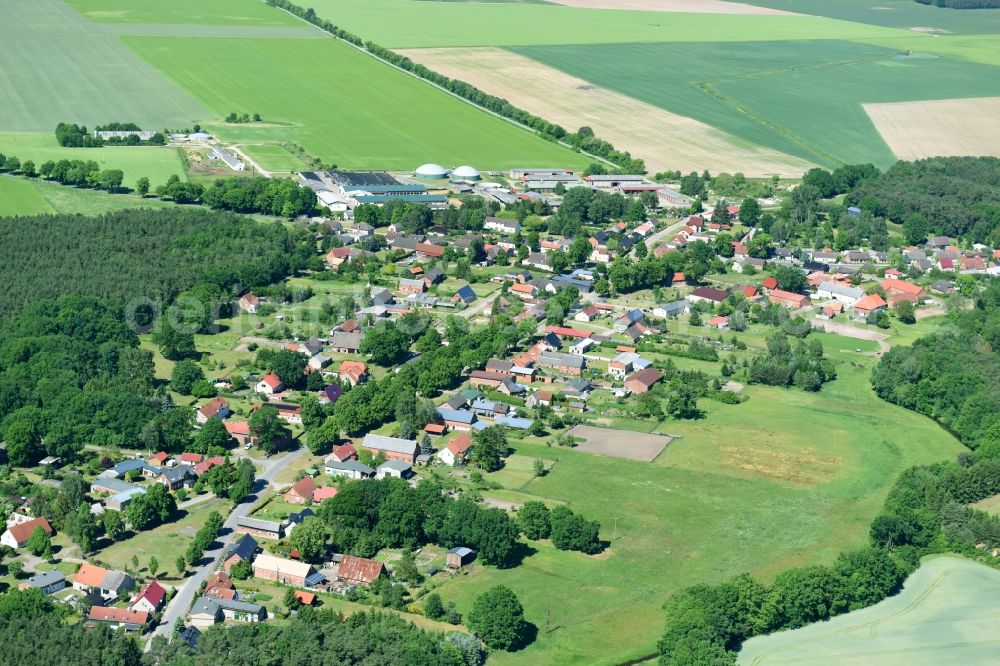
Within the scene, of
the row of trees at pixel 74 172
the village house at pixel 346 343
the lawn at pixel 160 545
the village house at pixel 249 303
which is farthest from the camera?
the row of trees at pixel 74 172

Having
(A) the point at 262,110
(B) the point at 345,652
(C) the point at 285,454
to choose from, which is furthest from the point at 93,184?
(B) the point at 345,652

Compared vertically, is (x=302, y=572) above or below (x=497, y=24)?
below

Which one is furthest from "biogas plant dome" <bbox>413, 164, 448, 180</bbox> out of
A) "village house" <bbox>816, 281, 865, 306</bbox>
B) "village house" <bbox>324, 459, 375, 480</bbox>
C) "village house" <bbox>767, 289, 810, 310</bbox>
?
"village house" <bbox>324, 459, 375, 480</bbox>

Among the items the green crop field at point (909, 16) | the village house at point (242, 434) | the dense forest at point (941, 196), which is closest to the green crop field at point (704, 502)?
the village house at point (242, 434)

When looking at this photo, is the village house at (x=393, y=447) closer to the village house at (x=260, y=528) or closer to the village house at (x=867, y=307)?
the village house at (x=260, y=528)

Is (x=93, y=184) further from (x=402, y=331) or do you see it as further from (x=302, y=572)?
(x=302, y=572)

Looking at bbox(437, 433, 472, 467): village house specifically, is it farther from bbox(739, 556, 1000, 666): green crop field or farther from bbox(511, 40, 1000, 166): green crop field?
bbox(511, 40, 1000, 166): green crop field
